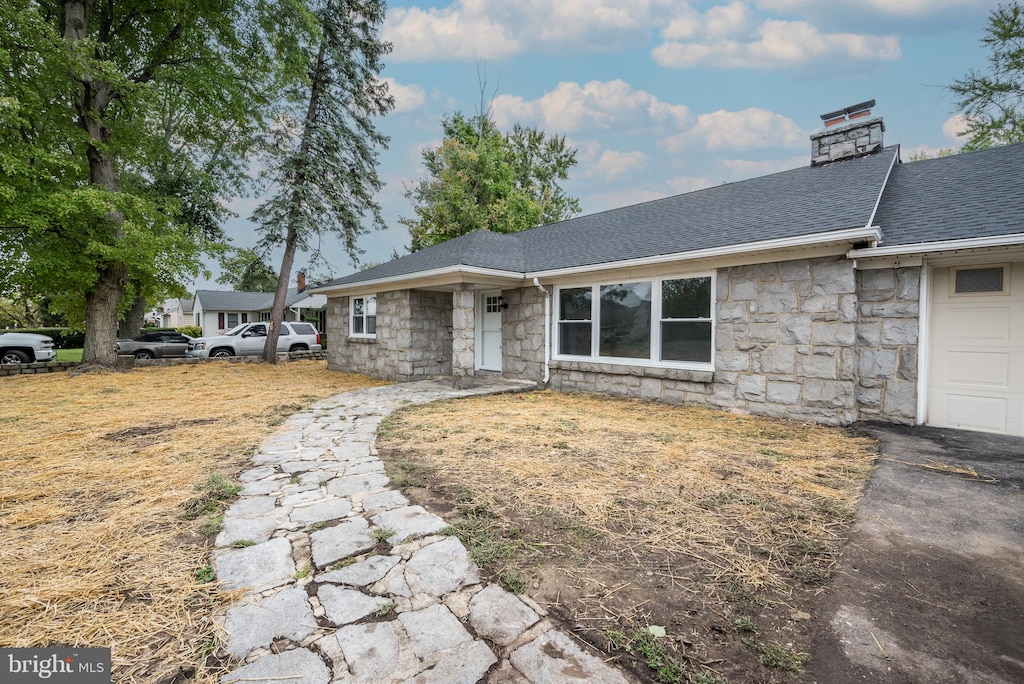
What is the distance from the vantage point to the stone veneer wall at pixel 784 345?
538cm

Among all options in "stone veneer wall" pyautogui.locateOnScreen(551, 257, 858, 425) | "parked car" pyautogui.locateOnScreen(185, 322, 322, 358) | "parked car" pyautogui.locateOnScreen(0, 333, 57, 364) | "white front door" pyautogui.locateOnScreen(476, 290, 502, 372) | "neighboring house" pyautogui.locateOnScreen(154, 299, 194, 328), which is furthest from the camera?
"neighboring house" pyautogui.locateOnScreen(154, 299, 194, 328)

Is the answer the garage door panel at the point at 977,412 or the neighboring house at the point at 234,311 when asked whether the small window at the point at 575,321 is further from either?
the neighboring house at the point at 234,311

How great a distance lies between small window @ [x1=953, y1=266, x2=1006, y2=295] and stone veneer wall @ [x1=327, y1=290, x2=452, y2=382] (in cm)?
861

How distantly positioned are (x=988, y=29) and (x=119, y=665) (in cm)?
2240

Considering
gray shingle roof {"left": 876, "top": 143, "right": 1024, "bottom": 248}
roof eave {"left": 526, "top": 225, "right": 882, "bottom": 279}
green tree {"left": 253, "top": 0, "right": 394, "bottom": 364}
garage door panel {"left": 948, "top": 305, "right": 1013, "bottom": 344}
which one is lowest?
garage door panel {"left": 948, "top": 305, "right": 1013, "bottom": 344}

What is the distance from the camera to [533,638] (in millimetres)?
1692

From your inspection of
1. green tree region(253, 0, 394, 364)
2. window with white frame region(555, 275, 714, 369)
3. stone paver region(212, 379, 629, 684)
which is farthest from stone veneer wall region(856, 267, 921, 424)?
green tree region(253, 0, 394, 364)

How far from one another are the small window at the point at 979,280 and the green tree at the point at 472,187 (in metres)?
16.2

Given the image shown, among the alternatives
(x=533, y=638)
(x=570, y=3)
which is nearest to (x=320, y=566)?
(x=533, y=638)

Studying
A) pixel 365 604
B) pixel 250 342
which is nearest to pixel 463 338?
pixel 365 604

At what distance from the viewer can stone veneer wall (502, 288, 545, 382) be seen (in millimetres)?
8758

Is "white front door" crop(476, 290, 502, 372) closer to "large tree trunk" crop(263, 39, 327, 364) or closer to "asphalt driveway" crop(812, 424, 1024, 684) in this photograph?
"large tree trunk" crop(263, 39, 327, 364)

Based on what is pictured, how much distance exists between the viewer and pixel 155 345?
15.6 metres

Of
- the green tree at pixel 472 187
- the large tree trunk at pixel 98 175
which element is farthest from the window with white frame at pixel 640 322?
the green tree at pixel 472 187
